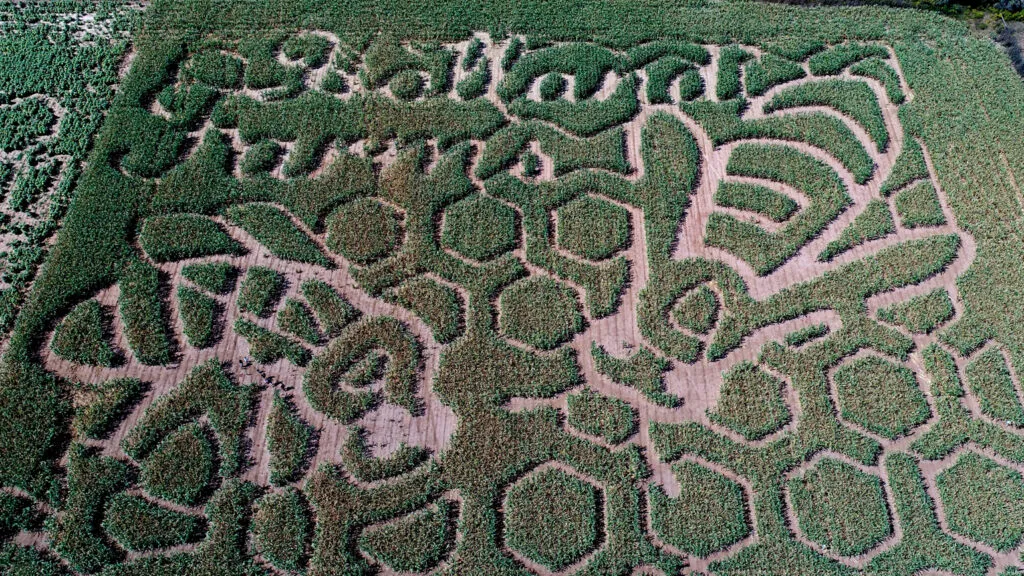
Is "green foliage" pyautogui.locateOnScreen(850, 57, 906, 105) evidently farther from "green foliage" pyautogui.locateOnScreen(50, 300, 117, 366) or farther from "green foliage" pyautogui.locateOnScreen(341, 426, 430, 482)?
"green foliage" pyautogui.locateOnScreen(50, 300, 117, 366)

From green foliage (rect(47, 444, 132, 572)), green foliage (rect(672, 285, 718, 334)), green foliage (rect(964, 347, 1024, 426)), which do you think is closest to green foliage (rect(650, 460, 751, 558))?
green foliage (rect(672, 285, 718, 334))

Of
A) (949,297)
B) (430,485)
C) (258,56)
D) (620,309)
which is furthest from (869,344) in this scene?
(258,56)

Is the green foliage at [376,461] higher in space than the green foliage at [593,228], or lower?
lower

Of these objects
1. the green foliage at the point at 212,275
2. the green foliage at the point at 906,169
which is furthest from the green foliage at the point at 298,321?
the green foliage at the point at 906,169

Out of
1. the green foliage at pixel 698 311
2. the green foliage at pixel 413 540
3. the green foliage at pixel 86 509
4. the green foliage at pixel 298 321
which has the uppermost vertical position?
the green foliage at pixel 698 311

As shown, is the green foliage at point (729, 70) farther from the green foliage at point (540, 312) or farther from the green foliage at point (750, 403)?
the green foliage at point (750, 403)

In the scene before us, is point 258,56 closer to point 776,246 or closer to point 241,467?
point 241,467
